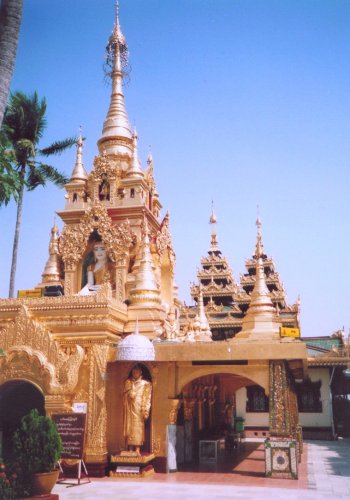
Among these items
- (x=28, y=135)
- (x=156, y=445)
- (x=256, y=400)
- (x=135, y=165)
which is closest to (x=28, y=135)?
(x=28, y=135)

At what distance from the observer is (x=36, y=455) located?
1015 centimetres

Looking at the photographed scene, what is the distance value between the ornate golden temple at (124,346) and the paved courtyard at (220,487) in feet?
2.42

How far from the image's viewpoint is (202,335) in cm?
2056

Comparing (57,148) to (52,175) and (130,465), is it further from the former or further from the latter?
(130,465)

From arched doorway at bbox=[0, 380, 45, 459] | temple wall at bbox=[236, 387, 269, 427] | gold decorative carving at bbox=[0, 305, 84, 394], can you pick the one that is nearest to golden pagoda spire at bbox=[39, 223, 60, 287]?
arched doorway at bbox=[0, 380, 45, 459]

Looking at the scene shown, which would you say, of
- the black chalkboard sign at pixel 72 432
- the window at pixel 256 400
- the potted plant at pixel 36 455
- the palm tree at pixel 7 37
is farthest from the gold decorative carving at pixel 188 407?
the window at pixel 256 400

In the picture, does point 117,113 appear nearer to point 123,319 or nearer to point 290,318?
point 123,319

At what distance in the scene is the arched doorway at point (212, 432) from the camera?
16.0 meters

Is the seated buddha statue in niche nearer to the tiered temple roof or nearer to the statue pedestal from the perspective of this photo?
the statue pedestal

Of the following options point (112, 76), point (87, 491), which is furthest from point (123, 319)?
point (112, 76)

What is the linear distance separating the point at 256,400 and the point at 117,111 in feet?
58.2

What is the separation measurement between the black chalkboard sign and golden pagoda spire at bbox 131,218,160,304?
14.2 feet

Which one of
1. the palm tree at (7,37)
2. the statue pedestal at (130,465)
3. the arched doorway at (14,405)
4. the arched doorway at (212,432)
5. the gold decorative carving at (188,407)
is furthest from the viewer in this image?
the gold decorative carving at (188,407)

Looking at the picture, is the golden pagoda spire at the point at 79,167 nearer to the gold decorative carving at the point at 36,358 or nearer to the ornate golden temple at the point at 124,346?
the ornate golden temple at the point at 124,346
